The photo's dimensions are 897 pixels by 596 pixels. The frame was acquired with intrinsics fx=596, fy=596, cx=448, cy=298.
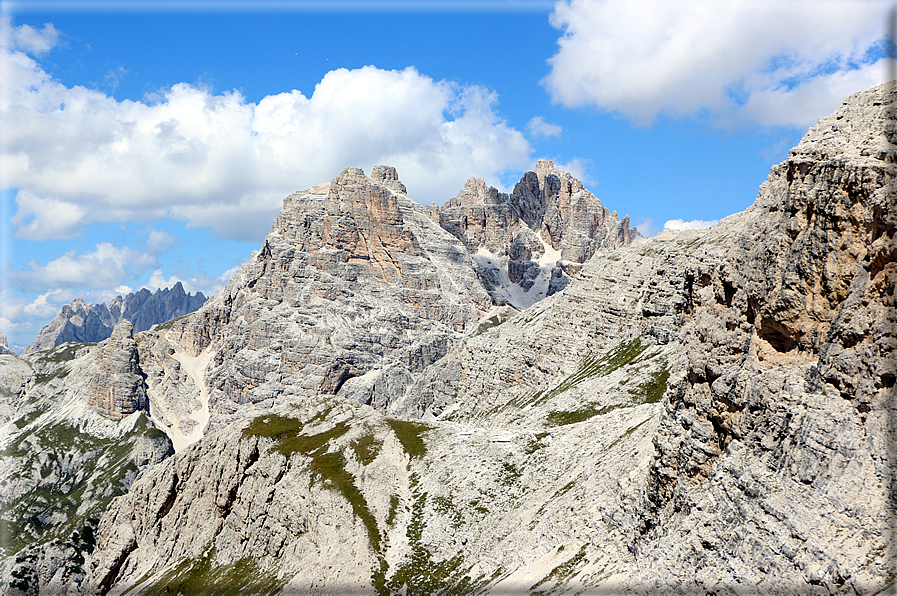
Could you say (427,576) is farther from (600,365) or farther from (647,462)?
(600,365)

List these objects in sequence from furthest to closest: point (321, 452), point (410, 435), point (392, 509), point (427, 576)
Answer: point (410, 435) < point (321, 452) < point (392, 509) < point (427, 576)

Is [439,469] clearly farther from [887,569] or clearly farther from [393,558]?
[887,569]

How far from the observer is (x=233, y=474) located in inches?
3893

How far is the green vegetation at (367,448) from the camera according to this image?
91.7 meters

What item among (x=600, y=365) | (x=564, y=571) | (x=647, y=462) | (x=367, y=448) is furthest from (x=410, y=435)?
(x=647, y=462)

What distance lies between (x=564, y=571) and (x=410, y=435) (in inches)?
1996

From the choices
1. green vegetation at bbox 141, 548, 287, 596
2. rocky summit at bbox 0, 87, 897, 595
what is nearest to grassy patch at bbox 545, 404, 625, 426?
rocky summit at bbox 0, 87, 897, 595

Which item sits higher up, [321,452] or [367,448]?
[321,452]

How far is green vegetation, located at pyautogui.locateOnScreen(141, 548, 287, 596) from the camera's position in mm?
79688

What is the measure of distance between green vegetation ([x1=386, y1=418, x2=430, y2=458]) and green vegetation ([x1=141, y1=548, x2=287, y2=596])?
26495 mm

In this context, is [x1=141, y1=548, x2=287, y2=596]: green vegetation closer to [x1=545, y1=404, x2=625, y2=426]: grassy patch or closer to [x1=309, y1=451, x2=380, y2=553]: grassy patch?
[x1=309, y1=451, x2=380, y2=553]: grassy patch

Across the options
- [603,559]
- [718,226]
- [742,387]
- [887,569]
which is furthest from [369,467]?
[718,226]

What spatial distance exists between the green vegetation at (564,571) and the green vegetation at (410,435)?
42343mm

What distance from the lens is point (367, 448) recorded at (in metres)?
94.7
